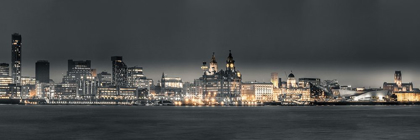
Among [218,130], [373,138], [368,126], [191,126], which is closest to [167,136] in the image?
[218,130]

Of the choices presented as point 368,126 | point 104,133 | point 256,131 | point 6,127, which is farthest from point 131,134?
point 368,126

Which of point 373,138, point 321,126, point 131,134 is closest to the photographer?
point 373,138

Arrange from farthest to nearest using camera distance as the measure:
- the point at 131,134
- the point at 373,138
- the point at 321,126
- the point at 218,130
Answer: the point at 321,126 → the point at 218,130 → the point at 131,134 → the point at 373,138

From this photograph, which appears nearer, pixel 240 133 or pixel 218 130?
pixel 240 133

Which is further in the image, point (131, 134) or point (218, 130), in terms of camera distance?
point (218, 130)

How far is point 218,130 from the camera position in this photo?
320 feet

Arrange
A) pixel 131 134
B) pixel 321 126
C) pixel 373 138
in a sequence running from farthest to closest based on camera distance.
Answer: pixel 321 126, pixel 131 134, pixel 373 138

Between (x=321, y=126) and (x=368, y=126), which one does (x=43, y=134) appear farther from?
(x=368, y=126)

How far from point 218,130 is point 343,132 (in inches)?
743

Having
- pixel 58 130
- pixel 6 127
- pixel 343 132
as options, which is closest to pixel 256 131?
pixel 343 132

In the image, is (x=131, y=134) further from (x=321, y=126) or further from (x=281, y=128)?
(x=321, y=126)

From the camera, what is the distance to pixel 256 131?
312 ft

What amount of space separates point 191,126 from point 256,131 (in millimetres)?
16039

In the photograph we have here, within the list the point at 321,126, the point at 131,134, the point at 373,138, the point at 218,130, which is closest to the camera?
the point at 373,138
